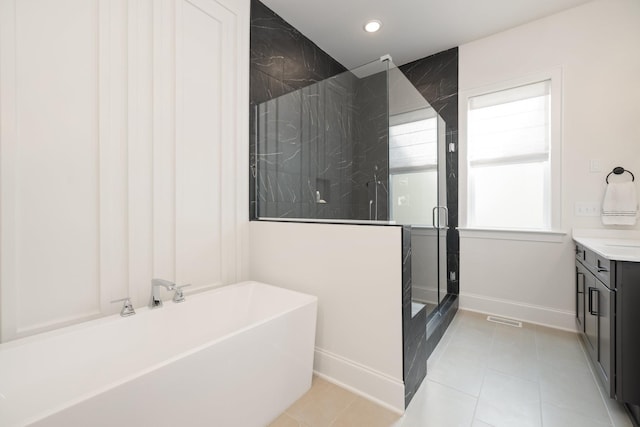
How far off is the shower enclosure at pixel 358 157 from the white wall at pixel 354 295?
1.44ft

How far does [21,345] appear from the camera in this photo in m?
1.08

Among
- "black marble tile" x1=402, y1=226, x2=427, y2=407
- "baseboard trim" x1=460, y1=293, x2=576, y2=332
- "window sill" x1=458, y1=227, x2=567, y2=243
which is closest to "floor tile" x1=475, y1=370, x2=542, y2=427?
"black marble tile" x1=402, y1=226, x2=427, y2=407

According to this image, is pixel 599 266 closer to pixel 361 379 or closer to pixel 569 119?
pixel 569 119

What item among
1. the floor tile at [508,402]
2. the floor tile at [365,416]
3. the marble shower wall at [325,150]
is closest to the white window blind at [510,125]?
the marble shower wall at [325,150]

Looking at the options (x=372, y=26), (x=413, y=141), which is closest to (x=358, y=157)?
(x=413, y=141)

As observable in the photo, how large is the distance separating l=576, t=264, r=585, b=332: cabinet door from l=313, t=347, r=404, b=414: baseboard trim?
5.62 feet

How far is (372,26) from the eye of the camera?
264 centimetres

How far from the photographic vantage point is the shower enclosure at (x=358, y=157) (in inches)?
90.8

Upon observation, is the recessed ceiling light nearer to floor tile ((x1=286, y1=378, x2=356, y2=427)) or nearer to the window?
the window

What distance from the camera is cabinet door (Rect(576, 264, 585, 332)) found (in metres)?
2.07

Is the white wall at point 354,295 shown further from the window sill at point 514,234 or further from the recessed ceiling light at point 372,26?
the recessed ceiling light at point 372,26

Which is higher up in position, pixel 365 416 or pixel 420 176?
pixel 420 176

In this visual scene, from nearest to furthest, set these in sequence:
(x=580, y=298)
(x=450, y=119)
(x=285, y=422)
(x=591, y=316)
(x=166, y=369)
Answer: (x=166, y=369) < (x=285, y=422) < (x=591, y=316) < (x=580, y=298) < (x=450, y=119)

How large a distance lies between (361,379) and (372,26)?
301 centimetres
